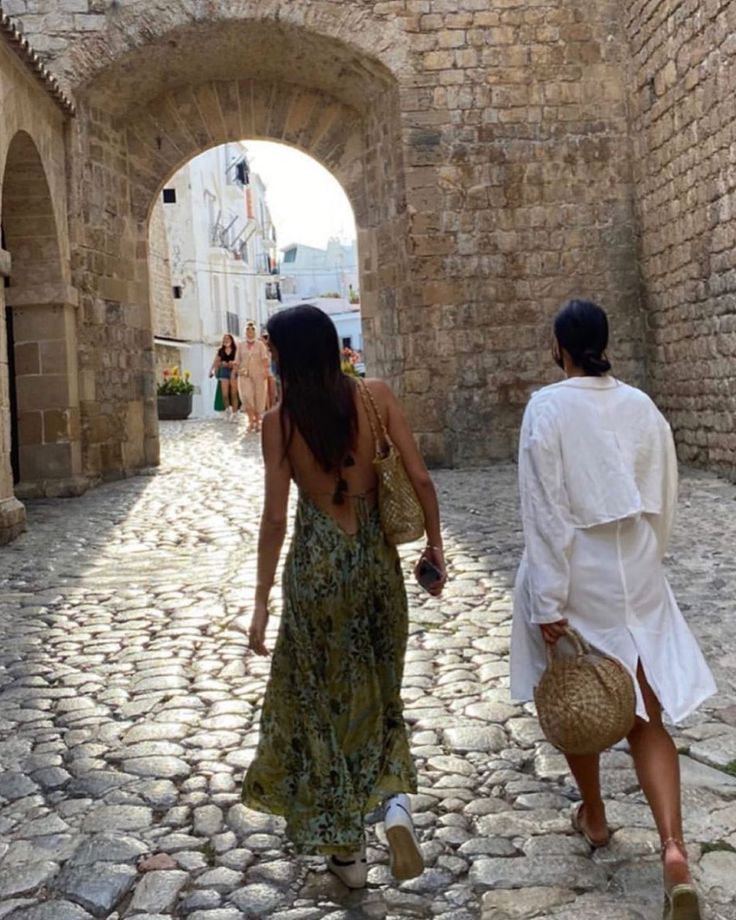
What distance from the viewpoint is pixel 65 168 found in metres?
11.6

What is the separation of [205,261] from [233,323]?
222 inches

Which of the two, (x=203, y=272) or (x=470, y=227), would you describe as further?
(x=203, y=272)

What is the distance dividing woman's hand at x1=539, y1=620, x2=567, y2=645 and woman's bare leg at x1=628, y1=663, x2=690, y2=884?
199 millimetres

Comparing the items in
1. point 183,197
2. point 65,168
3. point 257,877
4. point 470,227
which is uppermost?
point 183,197

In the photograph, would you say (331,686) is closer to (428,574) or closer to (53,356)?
(428,574)

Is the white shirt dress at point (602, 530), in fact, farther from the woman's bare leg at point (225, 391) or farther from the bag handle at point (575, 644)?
the woman's bare leg at point (225, 391)

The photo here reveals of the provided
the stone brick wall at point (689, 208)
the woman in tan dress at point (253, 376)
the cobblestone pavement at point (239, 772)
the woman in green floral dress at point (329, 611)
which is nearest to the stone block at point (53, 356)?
the cobblestone pavement at point (239, 772)

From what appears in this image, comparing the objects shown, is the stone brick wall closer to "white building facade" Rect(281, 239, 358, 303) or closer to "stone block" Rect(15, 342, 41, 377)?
"stone block" Rect(15, 342, 41, 377)

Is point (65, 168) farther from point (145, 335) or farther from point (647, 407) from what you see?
Result: point (647, 407)

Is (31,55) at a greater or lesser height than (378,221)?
greater

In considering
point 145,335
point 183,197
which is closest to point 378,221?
point 145,335

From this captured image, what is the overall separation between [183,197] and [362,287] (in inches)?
1048

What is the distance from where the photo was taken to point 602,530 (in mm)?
2588

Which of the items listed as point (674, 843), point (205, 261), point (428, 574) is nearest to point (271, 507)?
point (428, 574)
